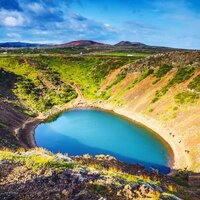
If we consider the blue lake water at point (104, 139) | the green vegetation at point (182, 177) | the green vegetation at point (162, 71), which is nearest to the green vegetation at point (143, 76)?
the green vegetation at point (162, 71)

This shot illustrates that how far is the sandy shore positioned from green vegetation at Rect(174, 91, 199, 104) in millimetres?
7217

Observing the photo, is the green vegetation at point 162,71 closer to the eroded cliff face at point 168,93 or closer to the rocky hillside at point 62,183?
the eroded cliff face at point 168,93

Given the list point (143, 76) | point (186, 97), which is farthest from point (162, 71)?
point (186, 97)

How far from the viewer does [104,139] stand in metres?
60.5

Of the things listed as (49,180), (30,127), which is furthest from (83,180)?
(30,127)

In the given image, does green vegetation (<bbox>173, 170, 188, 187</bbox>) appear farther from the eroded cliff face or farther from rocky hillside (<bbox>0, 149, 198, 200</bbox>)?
rocky hillside (<bbox>0, 149, 198, 200</bbox>)

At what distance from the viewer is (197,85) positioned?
74562 millimetres

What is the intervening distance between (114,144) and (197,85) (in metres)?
26.9

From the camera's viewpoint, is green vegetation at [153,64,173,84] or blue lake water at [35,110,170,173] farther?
green vegetation at [153,64,173,84]

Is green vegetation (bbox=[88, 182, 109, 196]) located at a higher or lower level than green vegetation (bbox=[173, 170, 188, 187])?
lower

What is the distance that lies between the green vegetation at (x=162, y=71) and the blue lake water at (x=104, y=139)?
17375 millimetres

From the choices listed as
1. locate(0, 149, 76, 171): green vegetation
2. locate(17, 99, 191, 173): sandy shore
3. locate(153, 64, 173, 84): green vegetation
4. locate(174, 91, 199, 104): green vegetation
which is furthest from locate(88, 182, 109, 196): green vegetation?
locate(153, 64, 173, 84): green vegetation

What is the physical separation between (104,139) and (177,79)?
30135 mm

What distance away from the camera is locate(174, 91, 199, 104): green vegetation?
229 ft
